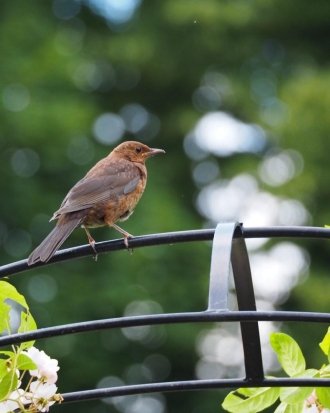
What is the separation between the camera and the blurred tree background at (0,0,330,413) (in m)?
11.6

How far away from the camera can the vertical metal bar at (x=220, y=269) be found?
1845mm

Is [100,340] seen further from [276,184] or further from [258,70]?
[258,70]

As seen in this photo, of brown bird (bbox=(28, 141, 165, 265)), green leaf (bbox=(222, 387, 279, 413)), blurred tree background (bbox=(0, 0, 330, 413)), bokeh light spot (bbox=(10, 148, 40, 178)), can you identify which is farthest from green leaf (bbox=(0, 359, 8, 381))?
bokeh light spot (bbox=(10, 148, 40, 178))

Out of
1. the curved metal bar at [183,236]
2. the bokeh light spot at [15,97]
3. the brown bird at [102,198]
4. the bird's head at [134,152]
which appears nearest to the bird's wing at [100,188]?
the brown bird at [102,198]

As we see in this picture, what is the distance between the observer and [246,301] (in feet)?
6.68

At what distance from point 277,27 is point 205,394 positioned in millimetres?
4807

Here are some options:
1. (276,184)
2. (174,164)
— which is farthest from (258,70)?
(276,184)

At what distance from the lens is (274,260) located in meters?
11.8

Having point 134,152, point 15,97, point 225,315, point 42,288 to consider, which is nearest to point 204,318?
point 225,315

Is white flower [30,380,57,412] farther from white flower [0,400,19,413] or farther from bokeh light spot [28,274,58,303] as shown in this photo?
bokeh light spot [28,274,58,303]

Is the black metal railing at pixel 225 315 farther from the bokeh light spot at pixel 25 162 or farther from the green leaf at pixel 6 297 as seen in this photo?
the bokeh light spot at pixel 25 162

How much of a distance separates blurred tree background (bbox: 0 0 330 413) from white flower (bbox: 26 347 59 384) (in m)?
8.71

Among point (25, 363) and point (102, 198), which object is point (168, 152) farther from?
point (25, 363)

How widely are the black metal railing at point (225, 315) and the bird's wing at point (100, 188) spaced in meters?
2.00
